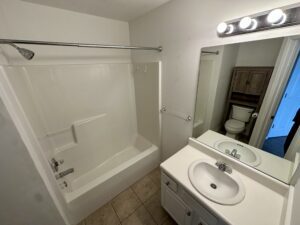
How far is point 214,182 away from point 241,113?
675mm

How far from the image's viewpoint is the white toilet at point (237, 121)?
3.57 ft

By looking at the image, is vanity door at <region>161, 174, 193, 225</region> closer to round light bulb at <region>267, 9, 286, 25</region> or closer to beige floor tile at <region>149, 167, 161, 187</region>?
beige floor tile at <region>149, 167, 161, 187</region>

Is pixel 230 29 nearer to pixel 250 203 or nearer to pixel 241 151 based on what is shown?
pixel 241 151

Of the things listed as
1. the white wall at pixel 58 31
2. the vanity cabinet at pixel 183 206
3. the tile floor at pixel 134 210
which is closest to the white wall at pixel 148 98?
the white wall at pixel 58 31

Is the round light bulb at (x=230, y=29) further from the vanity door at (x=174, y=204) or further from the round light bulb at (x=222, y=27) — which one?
the vanity door at (x=174, y=204)

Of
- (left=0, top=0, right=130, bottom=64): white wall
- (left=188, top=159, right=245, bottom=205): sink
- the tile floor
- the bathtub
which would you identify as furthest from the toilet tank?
(left=0, top=0, right=130, bottom=64): white wall

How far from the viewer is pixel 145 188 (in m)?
1.77

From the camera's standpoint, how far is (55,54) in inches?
54.9

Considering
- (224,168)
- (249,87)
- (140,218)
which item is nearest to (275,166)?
(224,168)

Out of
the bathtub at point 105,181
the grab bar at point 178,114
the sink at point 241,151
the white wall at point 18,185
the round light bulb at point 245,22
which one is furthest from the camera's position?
the grab bar at point 178,114

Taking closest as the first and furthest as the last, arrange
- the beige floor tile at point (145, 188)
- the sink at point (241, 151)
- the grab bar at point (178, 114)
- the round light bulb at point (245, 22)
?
1. the round light bulb at point (245, 22)
2. the sink at point (241, 151)
3. the grab bar at point (178, 114)
4. the beige floor tile at point (145, 188)

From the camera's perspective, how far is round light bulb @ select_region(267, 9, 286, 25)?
0.73 metres

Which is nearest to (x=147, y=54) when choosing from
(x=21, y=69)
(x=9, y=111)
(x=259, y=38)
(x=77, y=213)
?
(x=259, y=38)

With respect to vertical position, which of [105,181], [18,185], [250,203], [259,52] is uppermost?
[259,52]
